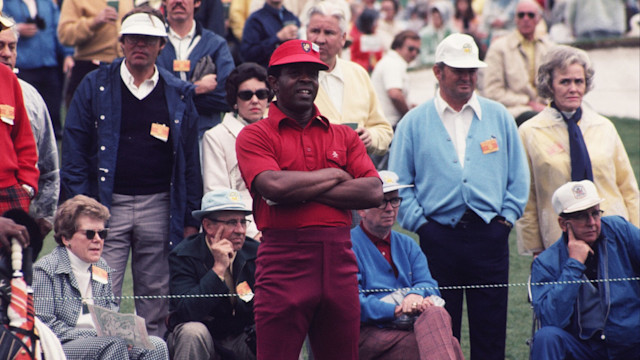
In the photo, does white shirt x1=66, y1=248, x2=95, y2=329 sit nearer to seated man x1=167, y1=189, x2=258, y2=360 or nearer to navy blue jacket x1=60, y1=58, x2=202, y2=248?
seated man x1=167, y1=189, x2=258, y2=360

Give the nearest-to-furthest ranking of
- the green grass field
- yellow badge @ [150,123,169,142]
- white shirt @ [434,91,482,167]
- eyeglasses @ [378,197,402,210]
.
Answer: eyeglasses @ [378,197,402,210] → white shirt @ [434,91,482,167] → yellow badge @ [150,123,169,142] → the green grass field

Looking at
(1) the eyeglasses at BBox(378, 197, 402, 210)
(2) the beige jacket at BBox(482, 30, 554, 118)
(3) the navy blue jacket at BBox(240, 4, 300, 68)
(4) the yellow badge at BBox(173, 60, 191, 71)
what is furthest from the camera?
(2) the beige jacket at BBox(482, 30, 554, 118)

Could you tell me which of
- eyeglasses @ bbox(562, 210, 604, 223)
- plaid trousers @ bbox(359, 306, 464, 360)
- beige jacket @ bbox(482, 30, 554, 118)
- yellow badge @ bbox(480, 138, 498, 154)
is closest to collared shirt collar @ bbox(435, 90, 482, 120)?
yellow badge @ bbox(480, 138, 498, 154)

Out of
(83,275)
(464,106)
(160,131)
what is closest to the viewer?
(83,275)

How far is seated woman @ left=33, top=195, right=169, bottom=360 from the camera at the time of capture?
5.30 meters

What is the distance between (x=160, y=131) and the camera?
6.39 m

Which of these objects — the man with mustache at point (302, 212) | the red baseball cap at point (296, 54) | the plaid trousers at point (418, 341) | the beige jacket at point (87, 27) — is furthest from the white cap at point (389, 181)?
the beige jacket at point (87, 27)

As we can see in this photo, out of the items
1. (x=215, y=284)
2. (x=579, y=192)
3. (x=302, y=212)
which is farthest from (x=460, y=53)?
(x=302, y=212)

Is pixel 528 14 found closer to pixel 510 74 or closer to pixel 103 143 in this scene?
pixel 510 74

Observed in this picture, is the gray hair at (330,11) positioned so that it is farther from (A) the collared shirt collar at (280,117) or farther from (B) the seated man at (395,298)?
(A) the collared shirt collar at (280,117)

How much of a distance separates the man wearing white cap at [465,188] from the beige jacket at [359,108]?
376mm

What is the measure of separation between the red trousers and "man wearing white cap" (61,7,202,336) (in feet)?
6.89

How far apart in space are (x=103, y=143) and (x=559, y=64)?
9.48 ft

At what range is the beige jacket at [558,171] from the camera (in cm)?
657
